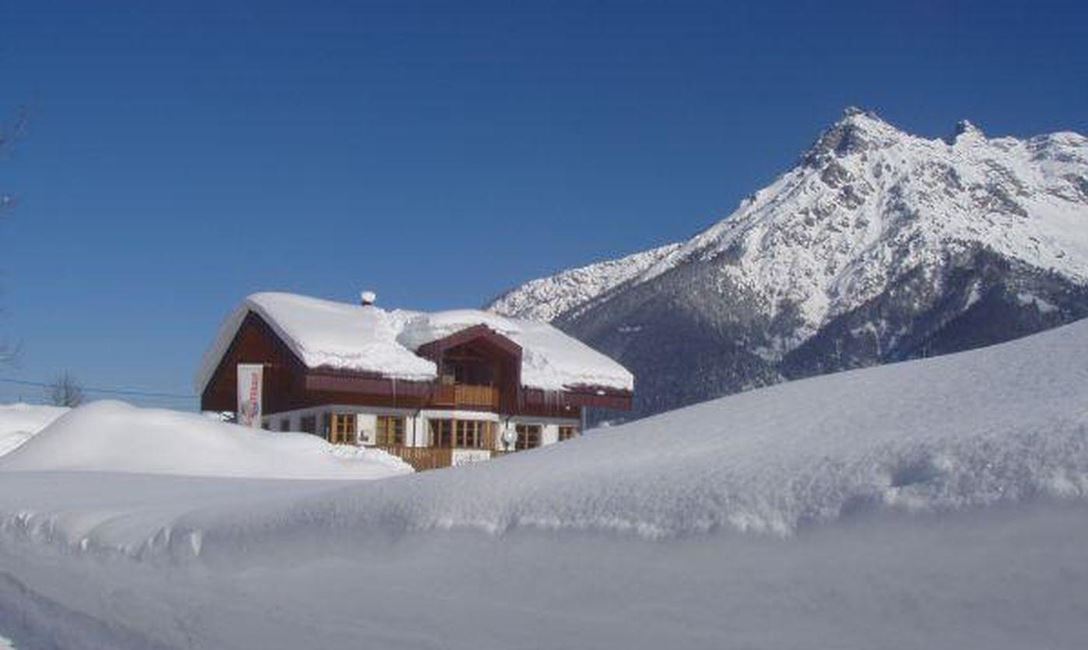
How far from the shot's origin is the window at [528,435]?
3706 cm

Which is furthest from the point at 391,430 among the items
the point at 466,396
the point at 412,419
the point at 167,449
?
the point at 167,449

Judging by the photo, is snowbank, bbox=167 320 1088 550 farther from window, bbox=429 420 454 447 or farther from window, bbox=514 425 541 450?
window, bbox=514 425 541 450

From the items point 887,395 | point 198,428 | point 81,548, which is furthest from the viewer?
point 198,428

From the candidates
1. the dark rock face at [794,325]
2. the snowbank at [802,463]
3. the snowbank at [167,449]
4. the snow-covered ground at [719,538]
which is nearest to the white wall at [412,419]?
the snowbank at [167,449]

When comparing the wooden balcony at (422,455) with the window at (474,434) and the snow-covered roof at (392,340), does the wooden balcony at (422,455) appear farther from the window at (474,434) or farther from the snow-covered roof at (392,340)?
the snow-covered roof at (392,340)

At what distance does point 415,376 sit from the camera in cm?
3356

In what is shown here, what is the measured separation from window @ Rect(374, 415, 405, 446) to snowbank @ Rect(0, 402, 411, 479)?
51.0ft

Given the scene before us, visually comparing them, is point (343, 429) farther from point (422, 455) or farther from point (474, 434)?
point (474, 434)

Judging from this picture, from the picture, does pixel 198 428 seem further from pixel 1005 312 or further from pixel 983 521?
pixel 1005 312

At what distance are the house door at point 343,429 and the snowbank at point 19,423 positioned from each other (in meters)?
6.62

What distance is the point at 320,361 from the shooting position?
31984 millimetres

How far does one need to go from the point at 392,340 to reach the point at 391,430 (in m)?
2.34

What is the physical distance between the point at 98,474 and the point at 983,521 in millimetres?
11274

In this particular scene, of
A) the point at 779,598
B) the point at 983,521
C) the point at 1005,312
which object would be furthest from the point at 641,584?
the point at 1005,312
